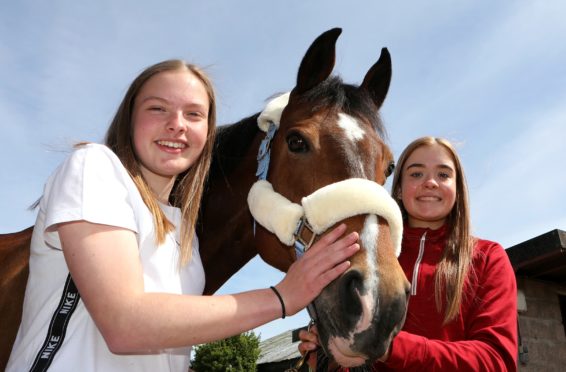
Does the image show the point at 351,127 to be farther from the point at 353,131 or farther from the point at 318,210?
the point at 318,210

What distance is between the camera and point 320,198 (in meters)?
2.19

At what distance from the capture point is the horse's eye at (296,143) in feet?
8.23

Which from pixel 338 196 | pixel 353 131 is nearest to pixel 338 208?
pixel 338 196

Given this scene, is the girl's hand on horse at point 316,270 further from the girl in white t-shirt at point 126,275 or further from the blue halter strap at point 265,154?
the blue halter strap at point 265,154

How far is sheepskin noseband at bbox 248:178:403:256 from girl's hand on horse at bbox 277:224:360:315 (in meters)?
0.15

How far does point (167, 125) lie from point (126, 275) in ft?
2.88

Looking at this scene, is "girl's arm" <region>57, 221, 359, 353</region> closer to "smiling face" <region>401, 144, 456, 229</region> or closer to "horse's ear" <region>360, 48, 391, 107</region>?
"smiling face" <region>401, 144, 456, 229</region>

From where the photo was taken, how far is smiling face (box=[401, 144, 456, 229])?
9.98 ft

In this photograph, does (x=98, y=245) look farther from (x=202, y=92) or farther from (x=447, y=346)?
(x=447, y=346)

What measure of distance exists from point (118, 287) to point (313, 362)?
119cm

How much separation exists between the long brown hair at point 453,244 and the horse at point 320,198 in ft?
1.68

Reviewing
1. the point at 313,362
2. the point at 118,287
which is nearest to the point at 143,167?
the point at 118,287

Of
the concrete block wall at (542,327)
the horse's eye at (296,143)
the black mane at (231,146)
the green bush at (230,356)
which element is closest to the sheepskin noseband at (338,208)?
the horse's eye at (296,143)

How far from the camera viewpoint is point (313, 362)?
235cm
